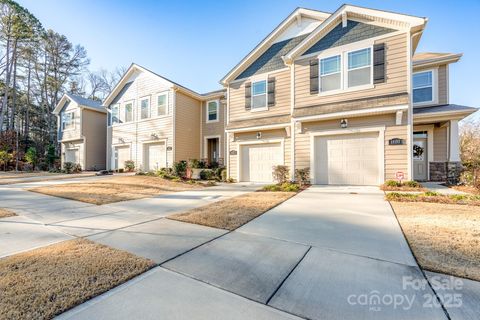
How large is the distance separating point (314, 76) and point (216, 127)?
306 inches

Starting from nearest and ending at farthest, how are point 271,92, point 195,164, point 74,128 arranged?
point 271,92
point 195,164
point 74,128

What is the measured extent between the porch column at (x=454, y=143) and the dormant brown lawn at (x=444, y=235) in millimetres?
5967

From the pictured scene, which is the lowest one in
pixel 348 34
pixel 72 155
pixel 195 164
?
pixel 195 164

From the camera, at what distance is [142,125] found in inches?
597

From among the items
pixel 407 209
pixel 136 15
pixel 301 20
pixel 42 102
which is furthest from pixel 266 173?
pixel 42 102

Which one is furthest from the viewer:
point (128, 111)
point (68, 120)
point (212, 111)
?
point (68, 120)

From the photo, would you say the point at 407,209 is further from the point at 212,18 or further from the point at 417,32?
the point at 212,18

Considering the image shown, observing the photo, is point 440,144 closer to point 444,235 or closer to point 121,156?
point 444,235

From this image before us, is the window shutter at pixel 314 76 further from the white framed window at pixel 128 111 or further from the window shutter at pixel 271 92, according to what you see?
the white framed window at pixel 128 111

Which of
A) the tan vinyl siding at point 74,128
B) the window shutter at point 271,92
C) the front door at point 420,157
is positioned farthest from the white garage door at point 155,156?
the front door at point 420,157

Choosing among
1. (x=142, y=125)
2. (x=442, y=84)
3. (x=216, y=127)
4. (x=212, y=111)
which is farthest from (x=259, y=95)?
(x=142, y=125)

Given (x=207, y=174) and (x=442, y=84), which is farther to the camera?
(x=207, y=174)

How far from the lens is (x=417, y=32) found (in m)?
7.78

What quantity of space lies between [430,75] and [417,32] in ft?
12.4
